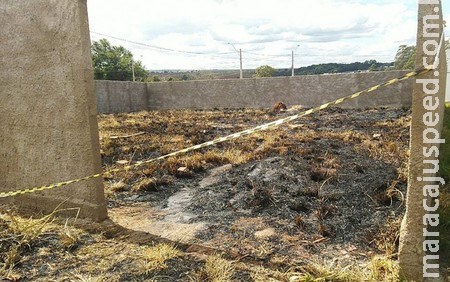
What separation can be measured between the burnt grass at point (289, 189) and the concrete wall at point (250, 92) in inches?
274

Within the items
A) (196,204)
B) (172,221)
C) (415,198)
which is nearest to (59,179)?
(172,221)

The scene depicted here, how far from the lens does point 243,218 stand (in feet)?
12.1

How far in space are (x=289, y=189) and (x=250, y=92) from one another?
1313 centimetres

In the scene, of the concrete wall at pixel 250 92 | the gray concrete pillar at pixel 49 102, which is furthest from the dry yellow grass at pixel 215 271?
the concrete wall at pixel 250 92

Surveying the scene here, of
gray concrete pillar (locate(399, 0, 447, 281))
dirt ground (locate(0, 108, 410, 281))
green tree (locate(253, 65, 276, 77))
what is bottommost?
dirt ground (locate(0, 108, 410, 281))

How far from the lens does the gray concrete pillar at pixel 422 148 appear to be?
2.04 m

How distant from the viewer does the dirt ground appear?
2.76 m

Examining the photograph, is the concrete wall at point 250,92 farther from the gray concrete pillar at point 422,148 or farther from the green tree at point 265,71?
the green tree at point 265,71

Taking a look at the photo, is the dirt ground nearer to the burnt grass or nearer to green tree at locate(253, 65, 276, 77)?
the burnt grass

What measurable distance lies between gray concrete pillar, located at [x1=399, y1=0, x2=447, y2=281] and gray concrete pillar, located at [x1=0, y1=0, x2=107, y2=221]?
2.73 metres

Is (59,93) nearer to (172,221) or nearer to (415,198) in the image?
(172,221)

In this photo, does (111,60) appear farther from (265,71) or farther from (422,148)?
(422,148)

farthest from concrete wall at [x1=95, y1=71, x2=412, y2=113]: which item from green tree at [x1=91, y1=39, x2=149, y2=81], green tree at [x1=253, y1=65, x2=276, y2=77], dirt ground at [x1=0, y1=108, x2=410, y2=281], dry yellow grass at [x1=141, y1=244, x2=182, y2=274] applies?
green tree at [x1=253, y1=65, x2=276, y2=77]

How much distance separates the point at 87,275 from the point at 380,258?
213 cm
